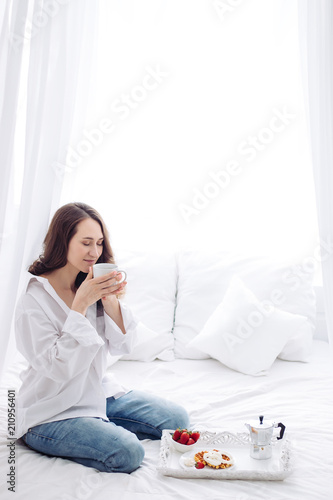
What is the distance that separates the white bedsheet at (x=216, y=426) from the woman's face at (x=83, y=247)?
1.99 ft

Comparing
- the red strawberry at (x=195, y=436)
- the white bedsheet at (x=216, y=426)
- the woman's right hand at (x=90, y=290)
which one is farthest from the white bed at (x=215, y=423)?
the woman's right hand at (x=90, y=290)

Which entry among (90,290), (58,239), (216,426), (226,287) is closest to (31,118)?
(58,239)

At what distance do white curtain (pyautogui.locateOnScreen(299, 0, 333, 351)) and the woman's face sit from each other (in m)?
0.76

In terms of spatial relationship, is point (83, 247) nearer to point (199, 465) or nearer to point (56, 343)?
point (56, 343)

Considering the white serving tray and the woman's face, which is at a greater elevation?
the woman's face

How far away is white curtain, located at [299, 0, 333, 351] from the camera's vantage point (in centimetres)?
153

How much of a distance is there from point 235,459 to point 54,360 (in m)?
0.64

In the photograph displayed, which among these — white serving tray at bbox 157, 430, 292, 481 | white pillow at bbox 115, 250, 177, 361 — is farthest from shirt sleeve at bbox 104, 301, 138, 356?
white pillow at bbox 115, 250, 177, 361

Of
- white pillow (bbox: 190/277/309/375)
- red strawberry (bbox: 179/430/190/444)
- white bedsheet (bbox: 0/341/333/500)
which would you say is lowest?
white bedsheet (bbox: 0/341/333/500)

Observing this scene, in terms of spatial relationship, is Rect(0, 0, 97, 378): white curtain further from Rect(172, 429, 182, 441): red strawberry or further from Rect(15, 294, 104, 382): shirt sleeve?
Rect(172, 429, 182, 441): red strawberry

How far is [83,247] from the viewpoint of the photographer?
1783 millimetres

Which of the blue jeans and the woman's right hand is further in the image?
the woman's right hand

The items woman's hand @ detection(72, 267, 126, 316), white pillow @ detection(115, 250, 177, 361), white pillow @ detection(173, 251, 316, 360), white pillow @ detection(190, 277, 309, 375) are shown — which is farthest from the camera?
white pillow @ detection(173, 251, 316, 360)

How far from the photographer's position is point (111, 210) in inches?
118
